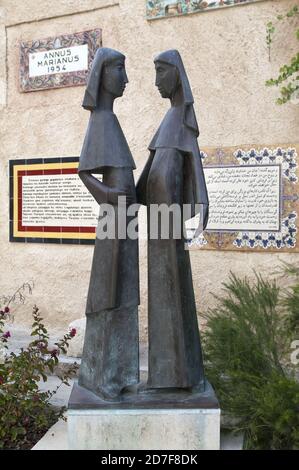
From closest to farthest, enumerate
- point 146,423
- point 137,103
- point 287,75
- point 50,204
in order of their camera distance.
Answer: point 146,423, point 287,75, point 137,103, point 50,204

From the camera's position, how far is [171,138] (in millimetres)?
2273

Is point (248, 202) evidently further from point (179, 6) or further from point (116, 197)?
point (116, 197)

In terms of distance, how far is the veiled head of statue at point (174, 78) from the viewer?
2.25m

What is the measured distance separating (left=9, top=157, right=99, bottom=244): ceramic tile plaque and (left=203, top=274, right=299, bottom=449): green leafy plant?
210 cm

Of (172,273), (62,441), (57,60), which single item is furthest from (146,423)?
(57,60)

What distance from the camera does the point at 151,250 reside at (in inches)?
91.4

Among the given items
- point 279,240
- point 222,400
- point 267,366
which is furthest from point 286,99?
point 222,400

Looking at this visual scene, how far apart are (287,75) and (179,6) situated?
1.22 meters

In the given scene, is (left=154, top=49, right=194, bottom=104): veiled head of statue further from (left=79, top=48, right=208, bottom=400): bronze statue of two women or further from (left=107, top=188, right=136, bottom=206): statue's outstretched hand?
(left=107, top=188, right=136, bottom=206): statue's outstretched hand

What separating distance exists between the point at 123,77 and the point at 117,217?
668mm

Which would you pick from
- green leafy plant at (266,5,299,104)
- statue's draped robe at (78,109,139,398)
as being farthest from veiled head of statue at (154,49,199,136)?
green leafy plant at (266,5,299,104)

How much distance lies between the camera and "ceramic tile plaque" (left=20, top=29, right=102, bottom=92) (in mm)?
4746

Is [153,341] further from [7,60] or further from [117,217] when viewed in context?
[7,60]

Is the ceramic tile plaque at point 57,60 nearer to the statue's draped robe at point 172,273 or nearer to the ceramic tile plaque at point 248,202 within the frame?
the ceramic tile plaque at point 248,202
